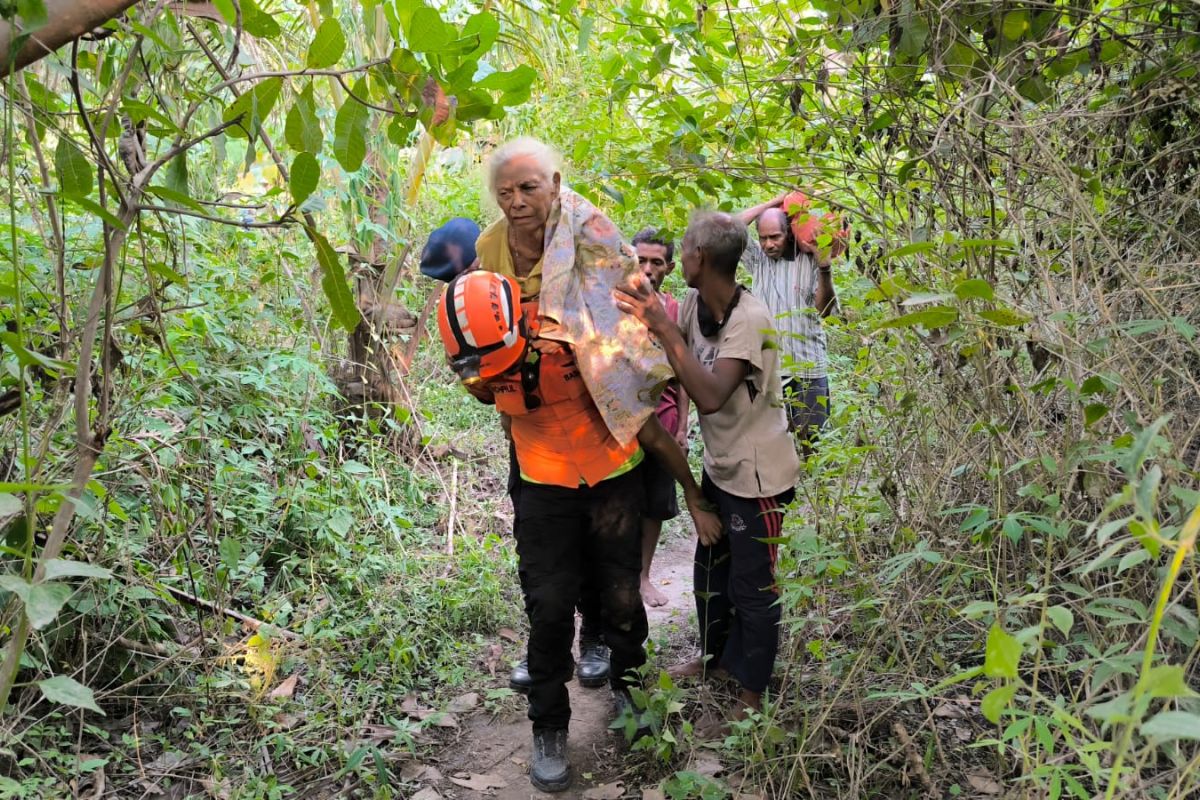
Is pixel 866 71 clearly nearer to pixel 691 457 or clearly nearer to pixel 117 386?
pixel 117 386

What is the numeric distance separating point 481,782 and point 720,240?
204 centimetres

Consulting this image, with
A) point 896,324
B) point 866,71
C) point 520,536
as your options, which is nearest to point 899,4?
point 866,71

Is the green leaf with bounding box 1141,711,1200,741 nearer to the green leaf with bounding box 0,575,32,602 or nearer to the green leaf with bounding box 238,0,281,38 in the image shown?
the green leaf with bounding box 0,575,32,602

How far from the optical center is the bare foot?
4.55m

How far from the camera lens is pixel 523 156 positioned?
2.88 meters

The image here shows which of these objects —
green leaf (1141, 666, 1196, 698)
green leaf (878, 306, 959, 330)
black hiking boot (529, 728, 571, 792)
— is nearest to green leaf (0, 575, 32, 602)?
green leaf (1141, 666, 1196, 698)

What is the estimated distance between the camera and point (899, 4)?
7.75 feet

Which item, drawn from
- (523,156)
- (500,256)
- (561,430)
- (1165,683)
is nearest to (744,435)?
(561,430)

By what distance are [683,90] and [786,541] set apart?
68.8 inches

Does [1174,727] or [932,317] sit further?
[932,317]

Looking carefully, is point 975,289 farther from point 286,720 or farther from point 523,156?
point 286,720

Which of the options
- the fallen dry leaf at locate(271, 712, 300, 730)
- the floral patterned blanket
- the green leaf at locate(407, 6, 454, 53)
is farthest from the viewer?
the fallen dry leaf at locate(271, 712, 300, 730)

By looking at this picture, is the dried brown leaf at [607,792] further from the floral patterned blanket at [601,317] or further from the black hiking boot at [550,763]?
the floral patterned blanket at [601,317]

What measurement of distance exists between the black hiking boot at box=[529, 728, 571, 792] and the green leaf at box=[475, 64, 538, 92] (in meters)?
2.12
